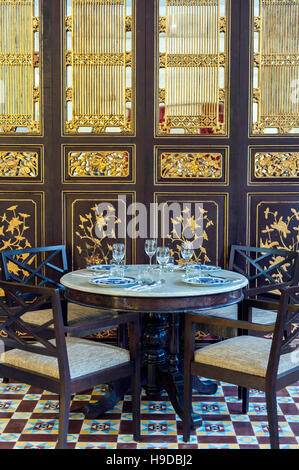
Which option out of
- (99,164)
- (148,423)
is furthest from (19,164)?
(148,423)

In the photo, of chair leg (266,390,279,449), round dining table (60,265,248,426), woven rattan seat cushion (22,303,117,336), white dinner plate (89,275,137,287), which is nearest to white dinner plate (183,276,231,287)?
round dining table (60,265,248,426)

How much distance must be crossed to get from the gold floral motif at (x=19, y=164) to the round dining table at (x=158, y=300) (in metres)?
1.16

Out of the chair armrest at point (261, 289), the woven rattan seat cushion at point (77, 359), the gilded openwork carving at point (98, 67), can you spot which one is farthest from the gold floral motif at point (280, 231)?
the woven rattan seat cushion at point (77, 359)

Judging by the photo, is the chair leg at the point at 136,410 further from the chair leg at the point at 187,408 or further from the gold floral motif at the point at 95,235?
the gold floral motif at the point at 95,235

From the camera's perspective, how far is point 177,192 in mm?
3904

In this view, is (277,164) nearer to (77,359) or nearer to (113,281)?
(113,281)

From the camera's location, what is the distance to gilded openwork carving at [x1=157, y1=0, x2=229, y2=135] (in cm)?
387

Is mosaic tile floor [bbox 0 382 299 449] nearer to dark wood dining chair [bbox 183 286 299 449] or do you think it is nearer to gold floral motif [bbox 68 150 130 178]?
dark wood dining chair [bbox 183 286 299 449]

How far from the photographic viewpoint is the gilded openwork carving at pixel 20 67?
3896mm

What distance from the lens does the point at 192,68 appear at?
3908 millimetres

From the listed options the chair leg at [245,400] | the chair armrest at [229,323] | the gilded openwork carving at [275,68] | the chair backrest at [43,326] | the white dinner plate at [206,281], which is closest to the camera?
the chair backrest at [43,326]

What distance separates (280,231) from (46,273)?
1.88 m

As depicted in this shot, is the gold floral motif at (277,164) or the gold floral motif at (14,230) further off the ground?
the gold floral motif at (277,164)

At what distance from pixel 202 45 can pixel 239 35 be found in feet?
0.94
